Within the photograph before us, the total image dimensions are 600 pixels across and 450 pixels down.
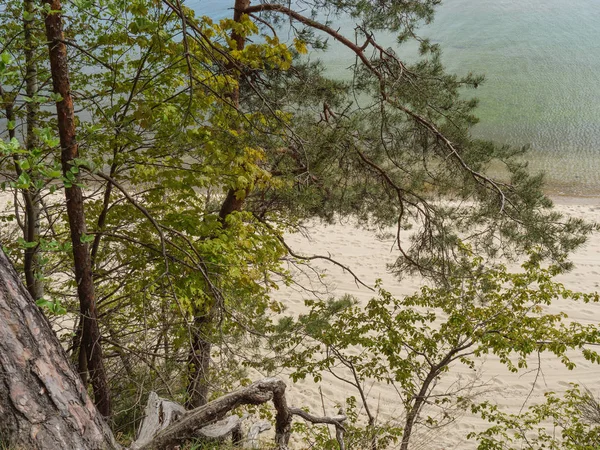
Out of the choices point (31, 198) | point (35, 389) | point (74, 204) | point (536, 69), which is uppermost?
point (536, 69)

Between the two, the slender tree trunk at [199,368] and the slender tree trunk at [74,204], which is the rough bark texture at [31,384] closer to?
the slender tree trunk at [74,204]

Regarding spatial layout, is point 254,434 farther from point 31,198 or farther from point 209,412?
point 31,198

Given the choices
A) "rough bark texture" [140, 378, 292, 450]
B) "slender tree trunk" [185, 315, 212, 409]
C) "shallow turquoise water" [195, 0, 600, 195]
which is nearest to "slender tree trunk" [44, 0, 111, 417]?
"rough bark texture" [140, 378, 292, 450]

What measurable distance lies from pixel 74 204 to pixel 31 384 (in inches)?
59.2

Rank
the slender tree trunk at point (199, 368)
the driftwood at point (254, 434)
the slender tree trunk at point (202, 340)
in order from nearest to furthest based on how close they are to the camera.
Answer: the driftwood at point (254, 434) < the slender tree trunk at point (202, 340) < the slender tree trunk at point (199, 368)

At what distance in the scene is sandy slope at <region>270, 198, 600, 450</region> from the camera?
23.3 feet

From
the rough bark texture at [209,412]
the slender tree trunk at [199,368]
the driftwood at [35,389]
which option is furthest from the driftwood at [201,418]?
the slender tree trunk at [199,368]

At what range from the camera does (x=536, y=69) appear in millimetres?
29766

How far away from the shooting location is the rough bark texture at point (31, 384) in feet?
5.70

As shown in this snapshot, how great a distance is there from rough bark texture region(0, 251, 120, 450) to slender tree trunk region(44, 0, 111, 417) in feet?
2.59

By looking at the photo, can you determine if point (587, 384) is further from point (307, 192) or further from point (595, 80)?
point (595, 80)

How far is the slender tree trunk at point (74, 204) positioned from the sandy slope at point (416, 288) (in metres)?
2.63

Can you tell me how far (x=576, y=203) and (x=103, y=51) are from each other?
1670cm

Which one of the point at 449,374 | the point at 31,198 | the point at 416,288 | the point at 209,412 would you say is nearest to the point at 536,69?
the point at 416,288
